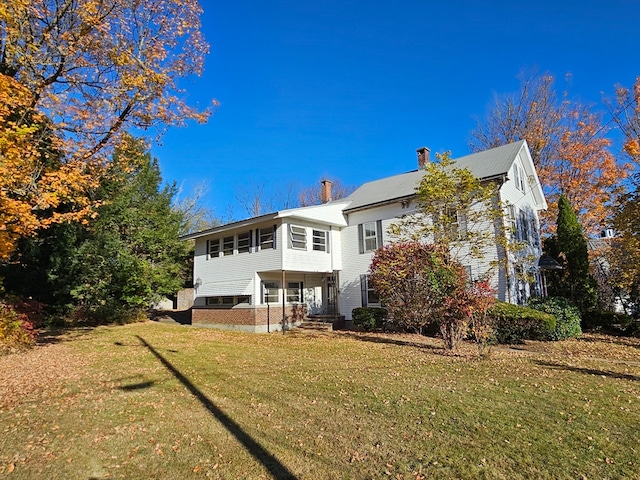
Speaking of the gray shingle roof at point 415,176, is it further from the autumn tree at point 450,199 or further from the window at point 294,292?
the window at point 294,292

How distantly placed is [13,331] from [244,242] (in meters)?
10.4

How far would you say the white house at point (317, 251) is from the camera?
18.1 m

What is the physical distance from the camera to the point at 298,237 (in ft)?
62.2

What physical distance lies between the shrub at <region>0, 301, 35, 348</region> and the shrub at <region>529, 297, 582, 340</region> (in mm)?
17596

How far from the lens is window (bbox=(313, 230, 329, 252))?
19719 mm

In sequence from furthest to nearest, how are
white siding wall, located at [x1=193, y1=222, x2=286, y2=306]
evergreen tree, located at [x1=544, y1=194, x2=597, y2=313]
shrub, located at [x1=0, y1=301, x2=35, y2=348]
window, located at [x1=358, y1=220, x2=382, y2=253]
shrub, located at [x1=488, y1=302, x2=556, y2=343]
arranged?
window, located at [x1=358, y1=220, x2=382, y2=253], white siding wall, located at [x1=193, y1=222, x2=286, y2=306], evergreen tree, located at [x1=544, y1=194, x2=597, y2=313], shrub, located at [x1=488, y1=302, x2=556, y2=343], shrub, located at [x1=0, y1=301, x2=35, y2=348]

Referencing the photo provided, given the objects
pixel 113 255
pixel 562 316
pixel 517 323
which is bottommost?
pixel 517 323

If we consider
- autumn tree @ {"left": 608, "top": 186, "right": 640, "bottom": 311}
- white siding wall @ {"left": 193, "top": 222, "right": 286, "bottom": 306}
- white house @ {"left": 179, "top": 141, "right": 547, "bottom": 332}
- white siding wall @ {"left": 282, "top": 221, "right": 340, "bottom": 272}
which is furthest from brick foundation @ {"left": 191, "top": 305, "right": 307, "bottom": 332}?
autumn tree @ {"left": 608, "top": 186, "right": 640, "bottom": 311}

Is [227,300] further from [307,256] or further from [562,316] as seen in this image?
[562,316]

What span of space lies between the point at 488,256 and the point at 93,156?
14.8 m

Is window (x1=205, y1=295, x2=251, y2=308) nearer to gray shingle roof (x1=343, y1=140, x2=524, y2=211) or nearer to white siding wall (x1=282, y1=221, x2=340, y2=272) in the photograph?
white siding wall (x1=282, y1=221, x2=340, y2=272)

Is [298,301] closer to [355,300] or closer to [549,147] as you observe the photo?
[355,300]

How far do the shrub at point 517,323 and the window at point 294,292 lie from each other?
10.4 meters

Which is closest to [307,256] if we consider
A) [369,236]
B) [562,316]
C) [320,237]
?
[320,237]
